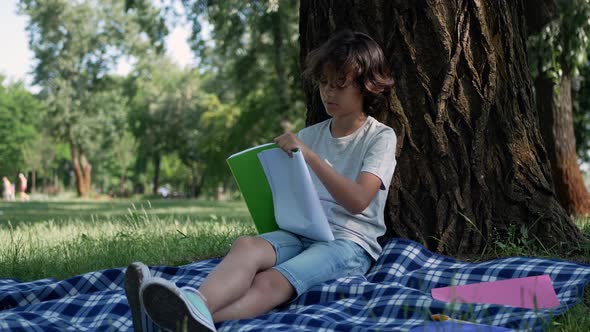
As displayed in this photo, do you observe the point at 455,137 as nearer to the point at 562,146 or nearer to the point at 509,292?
the point at 509,292

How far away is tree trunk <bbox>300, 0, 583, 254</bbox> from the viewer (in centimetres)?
393

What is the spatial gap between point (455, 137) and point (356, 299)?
1.35 metres

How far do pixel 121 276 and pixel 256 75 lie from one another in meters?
17.5

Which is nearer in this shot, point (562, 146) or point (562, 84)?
point (562, 146)

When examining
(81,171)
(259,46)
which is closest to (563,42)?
(259,46)

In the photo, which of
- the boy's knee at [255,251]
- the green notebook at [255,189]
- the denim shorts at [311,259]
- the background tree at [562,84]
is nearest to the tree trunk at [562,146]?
the background tree at [562,84]

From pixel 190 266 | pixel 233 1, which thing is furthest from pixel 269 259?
pixel 233 1

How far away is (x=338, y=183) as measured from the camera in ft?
10.3

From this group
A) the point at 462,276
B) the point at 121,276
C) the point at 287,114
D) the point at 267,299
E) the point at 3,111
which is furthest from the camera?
the point at 3,111

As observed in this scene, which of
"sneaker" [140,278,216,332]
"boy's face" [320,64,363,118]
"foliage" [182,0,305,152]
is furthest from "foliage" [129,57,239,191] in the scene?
"sneaker" [140,278,216,332]

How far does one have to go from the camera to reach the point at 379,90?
137 inches

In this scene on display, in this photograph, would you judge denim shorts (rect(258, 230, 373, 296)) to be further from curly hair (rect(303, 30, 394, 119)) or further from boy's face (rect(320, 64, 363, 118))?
curly hair (rect(303, 30, 394, 119))

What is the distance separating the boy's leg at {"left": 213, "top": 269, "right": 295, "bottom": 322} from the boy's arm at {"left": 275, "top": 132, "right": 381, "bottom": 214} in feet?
1.62

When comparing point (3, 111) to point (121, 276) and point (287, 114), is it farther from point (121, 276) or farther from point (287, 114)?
point (121, 276)
